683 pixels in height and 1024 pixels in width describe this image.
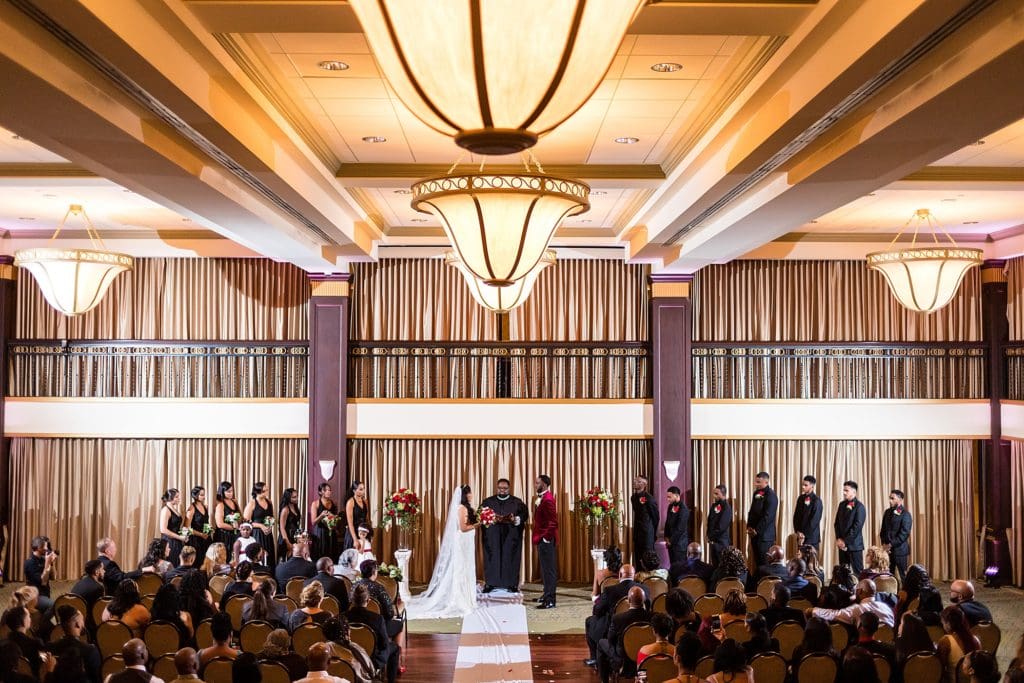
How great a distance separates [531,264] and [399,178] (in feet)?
10.9

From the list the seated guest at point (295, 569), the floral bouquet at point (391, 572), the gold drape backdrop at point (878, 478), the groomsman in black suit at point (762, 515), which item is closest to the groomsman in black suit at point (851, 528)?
the groomsman in black suit at point (762, 515)

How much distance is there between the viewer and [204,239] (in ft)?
43.7

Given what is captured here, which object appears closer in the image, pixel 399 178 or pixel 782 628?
pixel 782 628

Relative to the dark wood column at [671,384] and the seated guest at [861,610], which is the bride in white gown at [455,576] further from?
the seated guest at [861,610]

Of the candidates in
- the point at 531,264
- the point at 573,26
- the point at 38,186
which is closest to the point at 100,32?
the point at 531,264

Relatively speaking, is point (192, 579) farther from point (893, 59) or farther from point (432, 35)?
point (432, 35)

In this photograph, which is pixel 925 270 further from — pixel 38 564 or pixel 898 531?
pixel 38 564

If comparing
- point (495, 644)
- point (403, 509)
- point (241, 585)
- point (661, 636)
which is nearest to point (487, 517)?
point (403, 509)

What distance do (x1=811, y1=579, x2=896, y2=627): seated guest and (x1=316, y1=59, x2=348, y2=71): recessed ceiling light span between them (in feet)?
17.1

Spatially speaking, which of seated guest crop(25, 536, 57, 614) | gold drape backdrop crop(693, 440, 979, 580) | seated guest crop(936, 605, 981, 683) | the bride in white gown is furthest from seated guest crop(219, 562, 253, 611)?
gold drape backdrop crop(693, 440, 979, 580)

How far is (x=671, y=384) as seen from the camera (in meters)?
13.4

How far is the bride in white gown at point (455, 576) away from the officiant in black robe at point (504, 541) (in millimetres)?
420

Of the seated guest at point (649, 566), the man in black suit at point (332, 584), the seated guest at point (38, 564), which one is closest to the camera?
the man in black suit at point (332, 584)

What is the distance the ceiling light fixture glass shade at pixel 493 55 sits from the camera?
1.97m
